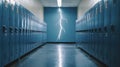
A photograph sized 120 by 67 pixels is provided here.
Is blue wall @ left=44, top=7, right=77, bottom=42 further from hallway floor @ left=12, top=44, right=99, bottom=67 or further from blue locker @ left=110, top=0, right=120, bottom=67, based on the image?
blue locker @ left=110, top=0, right=120, bottom=67

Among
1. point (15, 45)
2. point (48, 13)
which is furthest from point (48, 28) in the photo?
point (15, 45)

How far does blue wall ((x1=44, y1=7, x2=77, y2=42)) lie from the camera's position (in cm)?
1568

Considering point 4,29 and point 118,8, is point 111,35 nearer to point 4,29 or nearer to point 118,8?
point 118,8

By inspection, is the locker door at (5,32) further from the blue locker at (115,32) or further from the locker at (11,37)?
the blue locker at (115,32)

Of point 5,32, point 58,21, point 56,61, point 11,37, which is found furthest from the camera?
point 58,21

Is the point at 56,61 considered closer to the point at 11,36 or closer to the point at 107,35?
the point at 11,36

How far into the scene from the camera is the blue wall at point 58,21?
15680 mm

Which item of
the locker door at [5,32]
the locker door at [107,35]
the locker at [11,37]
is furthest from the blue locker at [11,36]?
the locker door at [107,35]

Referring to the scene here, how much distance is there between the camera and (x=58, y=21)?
15.7 metres

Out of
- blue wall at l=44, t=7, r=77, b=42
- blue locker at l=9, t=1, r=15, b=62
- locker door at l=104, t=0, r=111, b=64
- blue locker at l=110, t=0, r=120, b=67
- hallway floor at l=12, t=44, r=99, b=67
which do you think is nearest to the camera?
blue locker at l=110, t=0, r=120, b=67

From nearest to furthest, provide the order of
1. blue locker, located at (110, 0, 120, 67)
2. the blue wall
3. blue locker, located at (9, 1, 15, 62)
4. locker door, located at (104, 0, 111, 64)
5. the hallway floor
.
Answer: blue locker, located at (110, 0, 120, 67) < locker door, located at (104, 0, 111, 64) < blue locker, located at (9, 1, 15, 62) < the hallway floor < the blue wall

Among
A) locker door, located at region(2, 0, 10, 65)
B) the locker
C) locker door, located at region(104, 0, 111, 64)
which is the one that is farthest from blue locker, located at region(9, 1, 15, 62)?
locker door, located at region(104, 0, 111, 64)

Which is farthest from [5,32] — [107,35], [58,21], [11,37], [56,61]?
Result: [58,21]

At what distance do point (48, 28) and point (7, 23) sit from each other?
38.7ft
